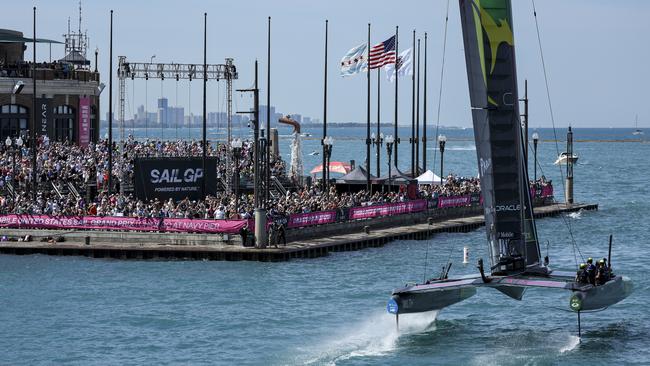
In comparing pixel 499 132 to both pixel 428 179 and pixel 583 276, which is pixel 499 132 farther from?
pixel 428 179

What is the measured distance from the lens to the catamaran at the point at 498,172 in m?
39.4

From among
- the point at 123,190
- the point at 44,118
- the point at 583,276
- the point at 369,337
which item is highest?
the point at 44,118

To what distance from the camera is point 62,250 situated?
186 ft

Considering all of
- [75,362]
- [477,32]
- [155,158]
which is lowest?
[75,362]

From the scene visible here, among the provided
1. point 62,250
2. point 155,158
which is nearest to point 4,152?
point 155,158

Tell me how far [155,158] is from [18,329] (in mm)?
22005

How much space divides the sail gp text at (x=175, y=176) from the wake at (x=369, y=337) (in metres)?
22.0

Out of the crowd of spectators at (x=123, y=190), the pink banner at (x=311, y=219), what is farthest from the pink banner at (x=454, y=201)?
the pink banner at (x=311, y=219)

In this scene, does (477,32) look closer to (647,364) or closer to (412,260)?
(647,364)

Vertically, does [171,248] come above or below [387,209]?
below

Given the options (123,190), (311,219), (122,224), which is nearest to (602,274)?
(311,219)

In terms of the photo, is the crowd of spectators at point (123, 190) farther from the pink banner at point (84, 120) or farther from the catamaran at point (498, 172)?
the catamaran at point (498, 172)

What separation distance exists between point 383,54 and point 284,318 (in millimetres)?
31800

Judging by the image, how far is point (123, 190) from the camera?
65.4 metres
